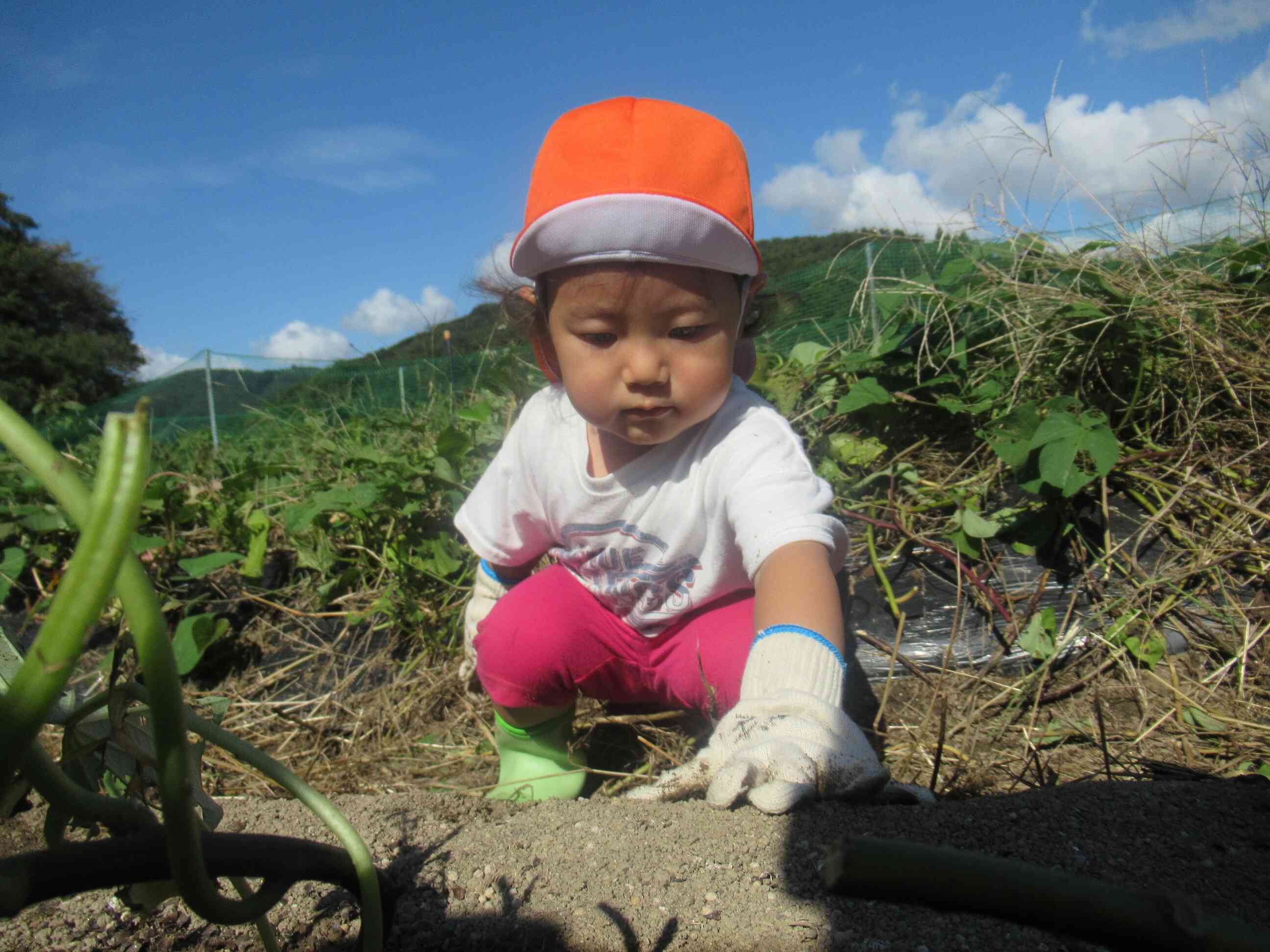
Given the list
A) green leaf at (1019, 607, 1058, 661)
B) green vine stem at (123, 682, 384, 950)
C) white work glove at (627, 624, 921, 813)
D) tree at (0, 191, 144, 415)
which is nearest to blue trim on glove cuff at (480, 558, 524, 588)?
white work glove at (627, 624, 921, 813)

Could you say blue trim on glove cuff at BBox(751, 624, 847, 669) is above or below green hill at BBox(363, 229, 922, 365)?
below

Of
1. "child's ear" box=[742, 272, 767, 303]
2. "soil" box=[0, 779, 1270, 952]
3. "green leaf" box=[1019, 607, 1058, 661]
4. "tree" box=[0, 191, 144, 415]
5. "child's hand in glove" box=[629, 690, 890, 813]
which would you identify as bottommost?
"soil" box=[0, 779, 1270, 952]

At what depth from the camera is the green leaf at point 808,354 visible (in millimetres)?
2764

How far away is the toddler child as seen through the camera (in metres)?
1.34

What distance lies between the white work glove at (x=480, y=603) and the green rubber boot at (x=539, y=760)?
0.65 feet

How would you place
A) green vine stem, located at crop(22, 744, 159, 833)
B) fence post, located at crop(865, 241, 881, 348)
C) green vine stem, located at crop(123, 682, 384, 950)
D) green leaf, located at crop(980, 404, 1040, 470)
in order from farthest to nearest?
1. fence post, located at crop(865, 241, 881, 348)
2. green leaf, located at crop(980, 404, 1040, 470)
3. green vine stem, located at crop(123, 682, 384, 950)
4. green vine stem, located at crop(22, 744, 159, 833)

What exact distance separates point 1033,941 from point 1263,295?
213 cm

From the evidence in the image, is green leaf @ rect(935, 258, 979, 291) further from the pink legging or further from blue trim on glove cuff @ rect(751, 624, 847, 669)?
blue trim on glove cuff @ rect(751, 624, 847, 669)

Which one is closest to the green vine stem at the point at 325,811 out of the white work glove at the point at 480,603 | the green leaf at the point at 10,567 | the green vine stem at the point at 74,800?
the green vine stem at the point at 74,800

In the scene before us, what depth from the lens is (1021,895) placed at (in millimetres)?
311

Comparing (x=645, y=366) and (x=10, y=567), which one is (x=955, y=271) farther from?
(x=10, y=567)

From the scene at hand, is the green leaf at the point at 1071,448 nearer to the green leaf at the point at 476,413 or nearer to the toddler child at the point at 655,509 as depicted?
the toddler child at the point at 655,509

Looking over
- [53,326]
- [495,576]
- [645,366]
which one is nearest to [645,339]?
[645,366]

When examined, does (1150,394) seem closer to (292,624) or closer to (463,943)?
(463,943)
